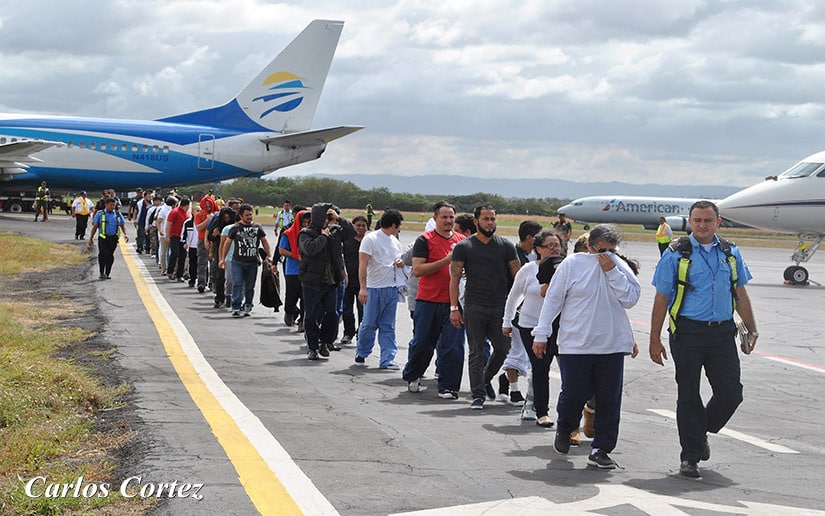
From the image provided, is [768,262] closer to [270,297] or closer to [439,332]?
[270,297]

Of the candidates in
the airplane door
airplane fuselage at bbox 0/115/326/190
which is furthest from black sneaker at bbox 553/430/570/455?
the airplane door

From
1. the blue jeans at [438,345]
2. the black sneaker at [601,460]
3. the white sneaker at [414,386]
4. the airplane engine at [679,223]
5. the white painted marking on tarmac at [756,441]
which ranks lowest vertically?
the white sneaker at [414,386]

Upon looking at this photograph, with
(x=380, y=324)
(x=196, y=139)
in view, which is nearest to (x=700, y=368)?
(x=380, y=324)

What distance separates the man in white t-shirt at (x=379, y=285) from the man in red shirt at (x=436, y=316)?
1634 millimetres

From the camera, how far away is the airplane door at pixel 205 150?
Answer: 46375 mm

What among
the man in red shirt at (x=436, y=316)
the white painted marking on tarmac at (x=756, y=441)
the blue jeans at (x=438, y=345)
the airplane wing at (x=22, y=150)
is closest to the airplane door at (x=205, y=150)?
the airplane wing at (x=22, y=150)

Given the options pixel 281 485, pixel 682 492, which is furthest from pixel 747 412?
pixel 281 485

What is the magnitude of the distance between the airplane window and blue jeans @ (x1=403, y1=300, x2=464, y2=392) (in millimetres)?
20804

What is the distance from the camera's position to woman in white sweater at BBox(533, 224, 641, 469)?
7.42 metres

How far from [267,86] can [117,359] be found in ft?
127

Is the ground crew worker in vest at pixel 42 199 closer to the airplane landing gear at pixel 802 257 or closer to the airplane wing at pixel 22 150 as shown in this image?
the airplane wing at pixel 22 150

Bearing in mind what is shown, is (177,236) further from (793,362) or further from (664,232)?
(664,232)

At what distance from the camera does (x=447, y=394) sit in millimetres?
9883

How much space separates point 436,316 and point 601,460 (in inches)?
137
